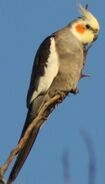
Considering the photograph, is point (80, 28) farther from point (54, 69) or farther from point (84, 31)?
point (54, 69)

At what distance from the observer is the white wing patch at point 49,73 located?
561 centimetres

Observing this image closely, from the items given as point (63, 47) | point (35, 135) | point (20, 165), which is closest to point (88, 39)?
point (63, 47)

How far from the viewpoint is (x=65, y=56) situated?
19.1ft

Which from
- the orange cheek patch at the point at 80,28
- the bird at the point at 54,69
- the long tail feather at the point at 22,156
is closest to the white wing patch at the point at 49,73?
the bird at the point at 54,69

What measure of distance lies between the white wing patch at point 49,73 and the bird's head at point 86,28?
1.87 ft

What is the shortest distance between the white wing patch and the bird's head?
Result: 57 cm

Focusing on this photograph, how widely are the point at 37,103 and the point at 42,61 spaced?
21.1 inches

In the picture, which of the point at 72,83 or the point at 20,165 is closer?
the point at 20,165

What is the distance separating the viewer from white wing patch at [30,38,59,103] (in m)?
5.61

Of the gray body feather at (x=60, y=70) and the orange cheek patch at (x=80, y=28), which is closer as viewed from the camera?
the gray body feather at (x=60, y=70)

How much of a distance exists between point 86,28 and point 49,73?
1.05 m

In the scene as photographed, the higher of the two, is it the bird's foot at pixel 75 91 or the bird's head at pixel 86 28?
the bird's head at pixel 86 28

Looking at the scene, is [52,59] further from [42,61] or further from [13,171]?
[13,171]

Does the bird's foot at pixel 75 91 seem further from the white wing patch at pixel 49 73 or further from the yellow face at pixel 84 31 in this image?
the yellow face at pixel 84 31
